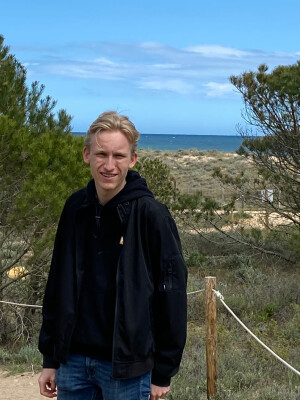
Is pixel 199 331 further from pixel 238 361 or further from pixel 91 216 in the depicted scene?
pixel 91 216

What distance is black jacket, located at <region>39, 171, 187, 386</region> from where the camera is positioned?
1858mm

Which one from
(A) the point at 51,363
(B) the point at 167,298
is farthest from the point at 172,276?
(A) the point at 51,363

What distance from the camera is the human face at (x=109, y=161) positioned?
6.34ft

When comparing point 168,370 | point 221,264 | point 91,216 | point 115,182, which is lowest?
point 221,264

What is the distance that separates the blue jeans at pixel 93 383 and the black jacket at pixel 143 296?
1.6 inches

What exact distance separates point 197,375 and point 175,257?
11.8ft

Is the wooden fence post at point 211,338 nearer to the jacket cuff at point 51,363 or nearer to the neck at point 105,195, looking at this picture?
the jacket cuff at point 51,363

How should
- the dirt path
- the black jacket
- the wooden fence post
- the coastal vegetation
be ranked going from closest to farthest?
the black jacket → the wooden fence post → the dirt path → the coastal vegetation

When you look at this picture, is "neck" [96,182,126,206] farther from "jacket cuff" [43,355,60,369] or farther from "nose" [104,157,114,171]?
"jacket cuff" [43,355,60,369]

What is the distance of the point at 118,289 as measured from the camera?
1869 mm

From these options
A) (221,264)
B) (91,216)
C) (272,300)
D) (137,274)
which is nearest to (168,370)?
(137,274)

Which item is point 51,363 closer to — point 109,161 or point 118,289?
point 118,289

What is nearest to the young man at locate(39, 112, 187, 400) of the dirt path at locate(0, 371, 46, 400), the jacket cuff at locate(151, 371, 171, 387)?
the jacket cuff at locate(151, 371, 171, 387)

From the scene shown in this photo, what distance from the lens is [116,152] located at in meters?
1.95
